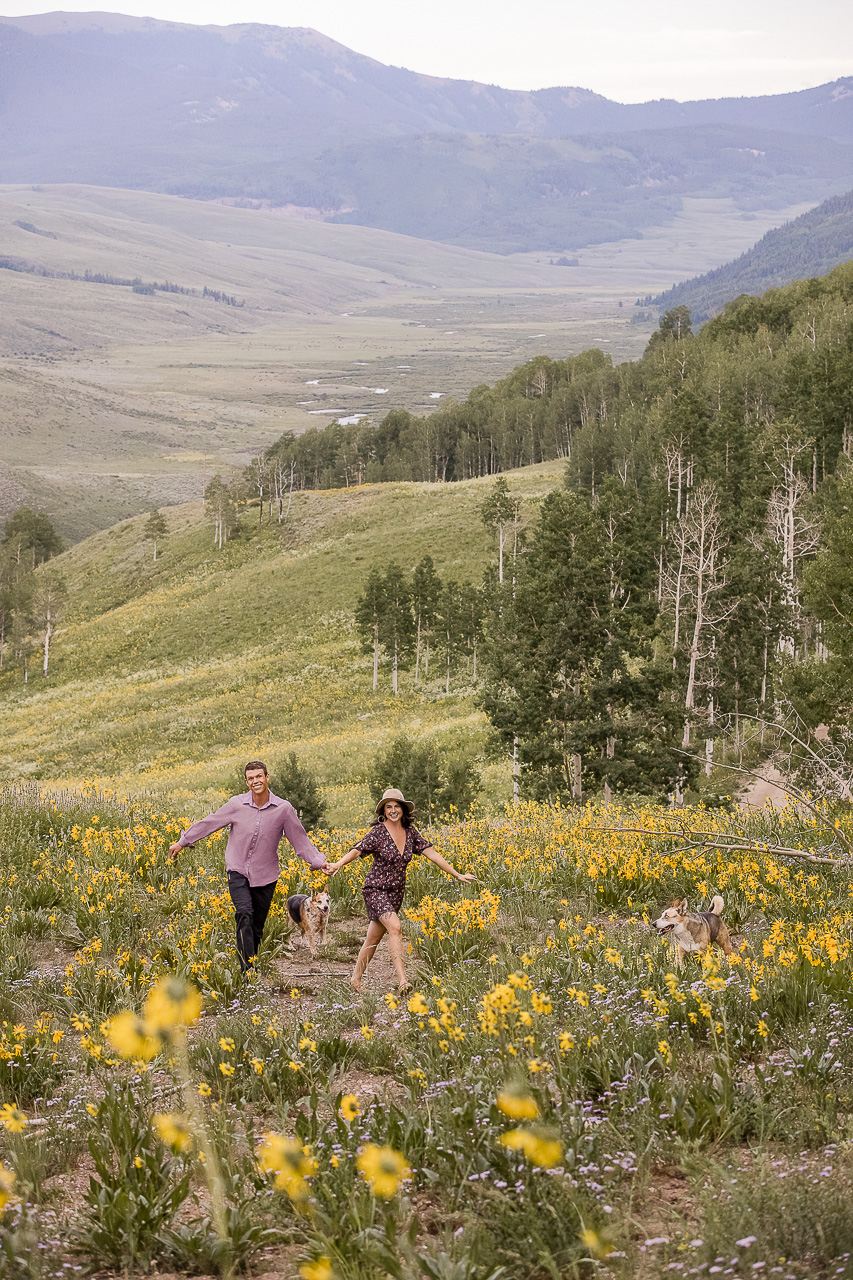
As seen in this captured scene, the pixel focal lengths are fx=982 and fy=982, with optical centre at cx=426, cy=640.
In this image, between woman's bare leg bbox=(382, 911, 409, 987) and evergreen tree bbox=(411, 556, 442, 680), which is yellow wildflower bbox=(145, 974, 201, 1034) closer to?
woman's bare leg bbox=(382, 911, 409, 987)

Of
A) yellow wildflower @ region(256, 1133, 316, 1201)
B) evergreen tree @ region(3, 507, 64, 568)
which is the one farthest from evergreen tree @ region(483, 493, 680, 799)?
evergreen tree @ region(3, 507, 64, 568)

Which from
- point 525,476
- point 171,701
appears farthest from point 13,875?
point 525,476

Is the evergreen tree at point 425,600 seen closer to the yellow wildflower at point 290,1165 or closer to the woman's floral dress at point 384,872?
the woman's floral dress at point 384,872

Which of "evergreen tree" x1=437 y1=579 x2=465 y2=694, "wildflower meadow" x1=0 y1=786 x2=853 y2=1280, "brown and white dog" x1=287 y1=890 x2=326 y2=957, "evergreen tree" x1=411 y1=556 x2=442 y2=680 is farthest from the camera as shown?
"evergreen tree" x1=411 y1=556 x2=442 y2=680

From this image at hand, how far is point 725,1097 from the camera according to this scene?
5023mm

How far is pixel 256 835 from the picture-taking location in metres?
8.61

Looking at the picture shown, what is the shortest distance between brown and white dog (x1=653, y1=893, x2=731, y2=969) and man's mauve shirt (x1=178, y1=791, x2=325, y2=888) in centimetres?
297

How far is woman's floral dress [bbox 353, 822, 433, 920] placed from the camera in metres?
8.10

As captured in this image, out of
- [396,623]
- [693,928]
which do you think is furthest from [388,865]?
[396,623]

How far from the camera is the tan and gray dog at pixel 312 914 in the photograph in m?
9.30

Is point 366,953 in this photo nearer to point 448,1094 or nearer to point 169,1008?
point 448,1094

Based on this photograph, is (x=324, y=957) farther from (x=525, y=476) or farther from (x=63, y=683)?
(x=525, y=476)

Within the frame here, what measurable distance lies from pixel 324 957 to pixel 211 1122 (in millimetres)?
4056

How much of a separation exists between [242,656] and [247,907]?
70605mm
